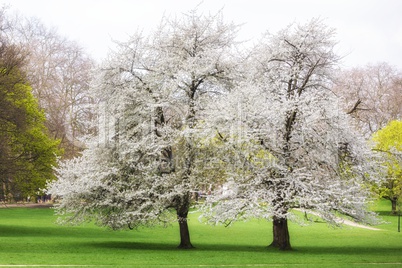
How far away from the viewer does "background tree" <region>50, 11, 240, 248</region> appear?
29250 mm

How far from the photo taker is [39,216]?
5734cm

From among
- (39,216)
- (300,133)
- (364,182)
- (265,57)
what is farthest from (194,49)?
(39,216)

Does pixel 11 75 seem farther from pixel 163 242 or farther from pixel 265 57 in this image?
pixel 265 57

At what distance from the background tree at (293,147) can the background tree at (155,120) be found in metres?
2.04

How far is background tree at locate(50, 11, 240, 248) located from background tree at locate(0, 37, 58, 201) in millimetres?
9196

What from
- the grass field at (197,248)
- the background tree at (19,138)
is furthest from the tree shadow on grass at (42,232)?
the background tree at (19,138)

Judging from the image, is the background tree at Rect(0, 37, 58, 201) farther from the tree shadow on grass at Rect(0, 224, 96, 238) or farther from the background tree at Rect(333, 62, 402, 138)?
the background tree at Rect(333, 62, 402, 138)

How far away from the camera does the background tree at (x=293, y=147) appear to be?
89.4ft

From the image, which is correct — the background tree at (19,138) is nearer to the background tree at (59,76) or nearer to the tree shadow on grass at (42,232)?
the tree shadow on grass at (42,232)

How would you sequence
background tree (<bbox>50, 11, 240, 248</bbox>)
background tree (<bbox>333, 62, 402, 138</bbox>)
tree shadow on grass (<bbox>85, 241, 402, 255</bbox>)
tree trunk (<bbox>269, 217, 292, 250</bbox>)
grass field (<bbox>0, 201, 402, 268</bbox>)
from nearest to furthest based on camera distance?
grass field (<bbox>0, 201, 402, 268</bbox>) < background tree (<bbox>50, 11, 240, 248</bbox>) < tree shadow on grass (<bbox>85, 241, 402, 255</bbox>) < tree trunk (<bbox>269, 217, 292, 250</bbox>) < background tree (<bbox>333, 62, 402, 138</bbox>)

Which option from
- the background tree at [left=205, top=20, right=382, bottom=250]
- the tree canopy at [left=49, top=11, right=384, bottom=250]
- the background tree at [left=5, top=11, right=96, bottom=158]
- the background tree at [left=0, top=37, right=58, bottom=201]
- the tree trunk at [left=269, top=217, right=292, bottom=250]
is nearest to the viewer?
the background tree at [left=205, top=20, right=382, bottom=250]

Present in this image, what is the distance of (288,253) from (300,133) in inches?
225

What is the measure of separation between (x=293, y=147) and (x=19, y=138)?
22.4m

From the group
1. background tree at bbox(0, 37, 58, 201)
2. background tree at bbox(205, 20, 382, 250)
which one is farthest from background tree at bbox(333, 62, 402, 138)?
background tree at bbox(205, 20, 382, 250)
